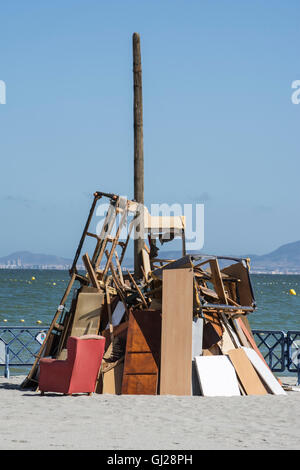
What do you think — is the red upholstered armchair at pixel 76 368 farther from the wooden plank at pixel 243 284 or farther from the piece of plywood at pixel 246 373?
the wooden plank at pixel 243 284

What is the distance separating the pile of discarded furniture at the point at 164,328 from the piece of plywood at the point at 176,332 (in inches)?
0.7

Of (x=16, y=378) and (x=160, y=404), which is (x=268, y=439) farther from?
(x=16, y=378)

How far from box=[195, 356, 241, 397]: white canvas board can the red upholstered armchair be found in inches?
75.6

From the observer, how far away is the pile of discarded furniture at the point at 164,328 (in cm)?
1478

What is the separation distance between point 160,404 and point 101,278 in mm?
3928

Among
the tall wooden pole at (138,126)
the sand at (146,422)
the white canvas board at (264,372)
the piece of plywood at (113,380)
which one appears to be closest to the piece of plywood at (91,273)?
the piece of plywood at (113,380)

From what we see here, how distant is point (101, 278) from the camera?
54.9ft

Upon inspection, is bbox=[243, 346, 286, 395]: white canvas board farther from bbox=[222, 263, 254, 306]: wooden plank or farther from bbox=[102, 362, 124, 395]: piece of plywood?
bbox=[102, 362, 124, 395]: piece of plywood

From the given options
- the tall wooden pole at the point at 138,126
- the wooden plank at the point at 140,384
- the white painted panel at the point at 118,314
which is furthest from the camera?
the tall wooden pole at the point at 138,126

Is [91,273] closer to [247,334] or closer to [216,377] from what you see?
[216,377]

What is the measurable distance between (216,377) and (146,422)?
341 cm

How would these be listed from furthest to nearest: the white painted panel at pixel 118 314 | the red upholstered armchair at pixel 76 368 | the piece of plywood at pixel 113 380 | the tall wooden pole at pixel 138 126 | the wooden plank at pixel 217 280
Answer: the tall wooden pole at pixel 138 126
the white painted panel at pixel 118 314
the wooden plank at pixel 217 280
the piece of plywood at pixel 113 380
the red upholstered armchair at pixel 76 368
